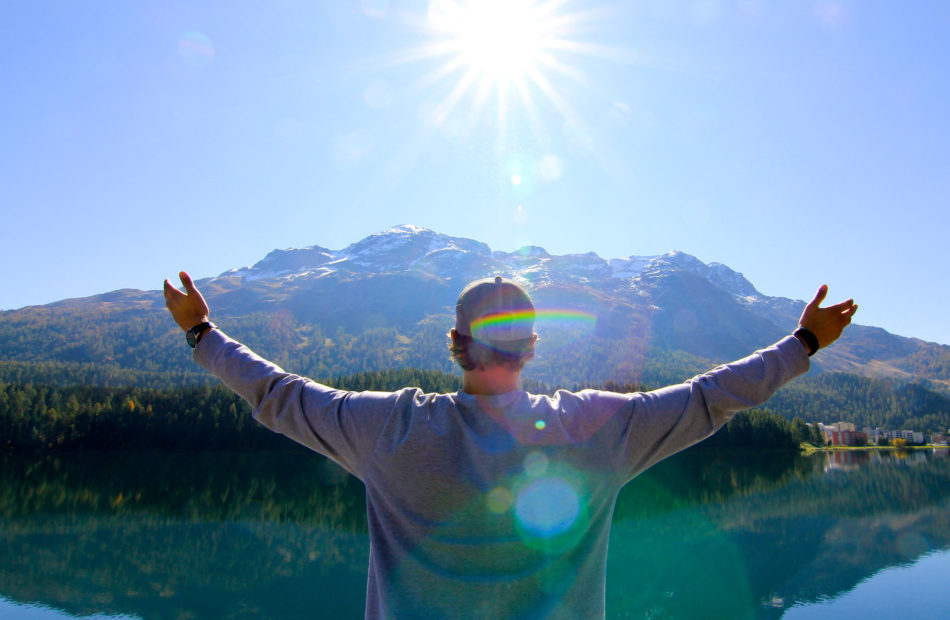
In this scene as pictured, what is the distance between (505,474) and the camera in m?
1.74

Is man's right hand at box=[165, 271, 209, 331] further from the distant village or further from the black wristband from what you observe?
the distant village

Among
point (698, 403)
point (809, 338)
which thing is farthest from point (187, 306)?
point (809, 338)

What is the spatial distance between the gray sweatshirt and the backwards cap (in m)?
0.22

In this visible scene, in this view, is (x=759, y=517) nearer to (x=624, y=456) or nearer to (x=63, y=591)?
(x=63, y=591)

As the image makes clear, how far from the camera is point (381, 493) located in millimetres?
1851

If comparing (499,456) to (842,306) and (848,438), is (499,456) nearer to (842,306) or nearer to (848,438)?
(842,306)

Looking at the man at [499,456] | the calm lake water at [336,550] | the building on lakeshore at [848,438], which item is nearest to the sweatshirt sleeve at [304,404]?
the man at [499,456]

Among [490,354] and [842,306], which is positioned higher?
[842,306]

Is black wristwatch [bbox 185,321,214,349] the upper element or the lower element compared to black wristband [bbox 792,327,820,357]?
upper

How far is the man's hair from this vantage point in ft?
6.28

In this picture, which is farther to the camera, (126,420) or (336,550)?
(126,420)

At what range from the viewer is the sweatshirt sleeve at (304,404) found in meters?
1.84

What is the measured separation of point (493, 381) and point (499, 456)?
27cm

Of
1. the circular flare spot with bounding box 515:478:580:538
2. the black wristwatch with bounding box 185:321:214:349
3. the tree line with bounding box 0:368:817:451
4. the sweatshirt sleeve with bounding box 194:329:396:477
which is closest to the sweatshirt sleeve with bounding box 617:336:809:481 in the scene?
the circular flare spot with bounding box 515:478:580:538
